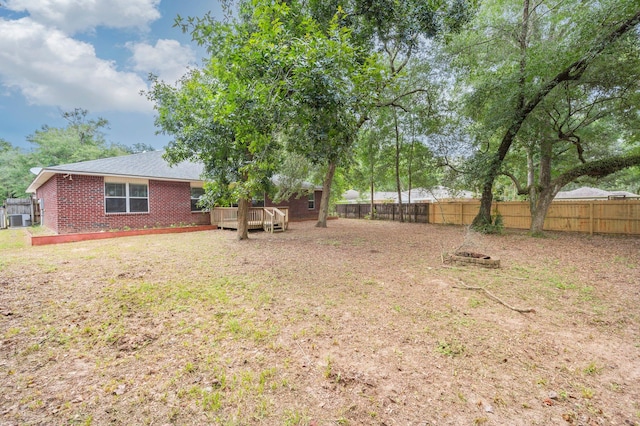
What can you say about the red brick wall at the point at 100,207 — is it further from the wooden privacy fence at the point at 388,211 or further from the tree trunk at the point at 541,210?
the tree trunk at the point at 541,210

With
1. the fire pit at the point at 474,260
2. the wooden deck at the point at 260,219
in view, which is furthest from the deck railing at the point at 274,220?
the fire pit at the point at 474,260

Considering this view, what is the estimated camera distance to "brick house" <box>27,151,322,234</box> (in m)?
9.84

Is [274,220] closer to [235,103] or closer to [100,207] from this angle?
[100,207]

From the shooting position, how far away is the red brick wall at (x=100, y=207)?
9773 mm

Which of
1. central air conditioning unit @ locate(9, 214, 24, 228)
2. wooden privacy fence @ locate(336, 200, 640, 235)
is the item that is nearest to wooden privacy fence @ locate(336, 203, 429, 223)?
wooden privacy fence @ locate(336, 200, 640, 235)

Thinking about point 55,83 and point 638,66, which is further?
point 55,83

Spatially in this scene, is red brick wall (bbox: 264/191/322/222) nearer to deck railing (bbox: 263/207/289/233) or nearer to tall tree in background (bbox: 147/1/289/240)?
deck railing (bbox: 263/207/289/233)

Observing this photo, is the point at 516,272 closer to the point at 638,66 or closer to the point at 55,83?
the point at 638,66

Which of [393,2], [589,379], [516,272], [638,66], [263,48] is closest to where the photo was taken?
[589,379]

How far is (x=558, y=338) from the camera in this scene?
2900mm

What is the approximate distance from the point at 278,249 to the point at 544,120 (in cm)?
1145

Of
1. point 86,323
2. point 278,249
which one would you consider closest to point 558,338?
point 86,323

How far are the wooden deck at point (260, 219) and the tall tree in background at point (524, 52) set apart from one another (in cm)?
881

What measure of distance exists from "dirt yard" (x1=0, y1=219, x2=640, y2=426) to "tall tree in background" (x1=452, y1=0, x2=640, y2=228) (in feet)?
21.0
